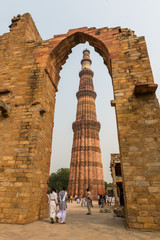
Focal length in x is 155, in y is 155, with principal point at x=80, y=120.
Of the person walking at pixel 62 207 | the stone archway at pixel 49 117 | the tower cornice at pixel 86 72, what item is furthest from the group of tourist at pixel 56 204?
the tower cornice at pixel 86 72

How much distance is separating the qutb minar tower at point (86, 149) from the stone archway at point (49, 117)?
54.2ft

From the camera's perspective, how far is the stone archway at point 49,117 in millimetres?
4555

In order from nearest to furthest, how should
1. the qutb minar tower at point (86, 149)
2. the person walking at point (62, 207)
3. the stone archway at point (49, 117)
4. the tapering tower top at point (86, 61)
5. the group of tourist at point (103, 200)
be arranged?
the stone archway at point (49, 117) → the person walking at point (62, 207) → the group of tourist at point (103, 200) → the qutb minar tower at point (86, 149) → the tapering tower top at point (86, 61)

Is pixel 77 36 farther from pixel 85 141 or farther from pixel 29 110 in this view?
pixel 85 141

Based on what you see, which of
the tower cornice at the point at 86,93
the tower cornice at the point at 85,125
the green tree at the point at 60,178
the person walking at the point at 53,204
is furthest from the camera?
the green tree at the point at 60,178

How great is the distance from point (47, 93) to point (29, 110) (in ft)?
4.75

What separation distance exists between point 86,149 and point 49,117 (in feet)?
56.4

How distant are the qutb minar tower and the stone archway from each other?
1651 centimetres

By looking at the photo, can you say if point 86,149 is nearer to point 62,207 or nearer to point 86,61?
point 62,207

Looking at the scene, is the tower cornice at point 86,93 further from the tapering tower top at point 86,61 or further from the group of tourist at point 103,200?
the group of tourist at point 103,200

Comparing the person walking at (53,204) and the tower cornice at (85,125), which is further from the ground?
the tower cornice at (85,125)

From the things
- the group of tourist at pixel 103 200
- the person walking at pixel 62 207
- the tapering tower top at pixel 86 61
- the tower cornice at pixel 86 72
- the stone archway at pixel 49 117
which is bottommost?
the group of tourist at pixel 103 200

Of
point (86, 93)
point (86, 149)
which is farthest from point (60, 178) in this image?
point (86, 93)

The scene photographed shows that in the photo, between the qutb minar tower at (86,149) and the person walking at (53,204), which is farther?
the qutb minar tower at (86,149)
